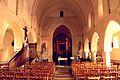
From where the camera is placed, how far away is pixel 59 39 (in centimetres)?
4091

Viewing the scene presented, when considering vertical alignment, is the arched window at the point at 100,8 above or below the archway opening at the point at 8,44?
above

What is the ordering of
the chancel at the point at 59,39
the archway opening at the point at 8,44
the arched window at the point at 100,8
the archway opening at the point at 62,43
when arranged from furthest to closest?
1. the archway opening at the point at 62,43
2. the archway opening at the point at 8,44
3. the arched window at the point at 100,8
4. the chancel at the point at 59,39

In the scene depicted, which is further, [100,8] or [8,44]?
[8,44]

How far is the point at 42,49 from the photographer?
27.0 meters

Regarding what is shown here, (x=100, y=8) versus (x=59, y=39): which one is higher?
(x=100, y=8)

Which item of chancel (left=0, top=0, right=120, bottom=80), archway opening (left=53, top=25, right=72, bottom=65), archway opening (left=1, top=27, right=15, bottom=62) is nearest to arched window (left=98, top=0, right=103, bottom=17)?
chancel (left=0, top=0, right=120, bottom=80)

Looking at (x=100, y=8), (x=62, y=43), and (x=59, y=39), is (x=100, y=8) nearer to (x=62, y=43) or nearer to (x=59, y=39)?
(x=62, y=43)

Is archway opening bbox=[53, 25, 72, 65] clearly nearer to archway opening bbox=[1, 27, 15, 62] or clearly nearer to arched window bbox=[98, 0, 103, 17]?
archway opening bbox=[1, 27, 15, 62]

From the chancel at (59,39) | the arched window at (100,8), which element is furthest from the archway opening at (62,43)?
the arched window at (100,8)

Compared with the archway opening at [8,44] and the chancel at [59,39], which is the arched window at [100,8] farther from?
the archway opening at [8,44]

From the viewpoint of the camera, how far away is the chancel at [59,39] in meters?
9.61

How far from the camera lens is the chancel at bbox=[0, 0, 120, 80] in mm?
9609

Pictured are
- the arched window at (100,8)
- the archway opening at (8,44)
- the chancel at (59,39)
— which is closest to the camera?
the chancel at (59,39)

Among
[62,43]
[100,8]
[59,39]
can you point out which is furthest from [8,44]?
[59,39]
